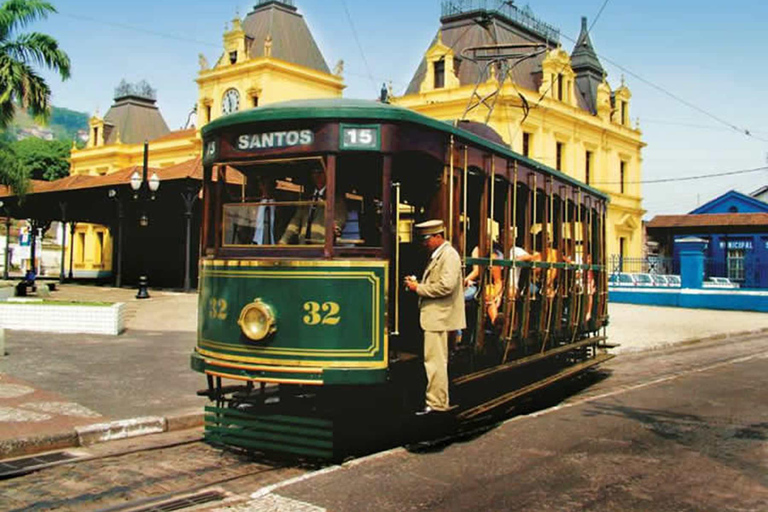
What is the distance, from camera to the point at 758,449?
7309 mm

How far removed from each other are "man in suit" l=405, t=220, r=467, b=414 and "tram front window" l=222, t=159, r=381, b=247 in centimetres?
58

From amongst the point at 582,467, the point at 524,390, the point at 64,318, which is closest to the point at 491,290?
the point at 524,390

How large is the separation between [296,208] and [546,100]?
4013 cm

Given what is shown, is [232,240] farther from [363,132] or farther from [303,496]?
[303,496]

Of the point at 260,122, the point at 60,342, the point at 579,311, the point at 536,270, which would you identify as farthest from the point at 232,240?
the point at 60,342

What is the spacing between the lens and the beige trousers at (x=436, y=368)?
275 inches

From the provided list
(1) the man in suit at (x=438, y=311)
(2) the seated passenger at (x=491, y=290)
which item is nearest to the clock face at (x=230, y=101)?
(2) the seated passenger at (x=491, y=290)

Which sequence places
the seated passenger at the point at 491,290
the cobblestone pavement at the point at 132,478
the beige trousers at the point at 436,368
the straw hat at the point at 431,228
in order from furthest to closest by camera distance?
the seated passenger at the point at 491,290
the straw hat at the point at 431,228
the beige trousers at the point at 436,368
the cobblestone pavement at the point at 132,478

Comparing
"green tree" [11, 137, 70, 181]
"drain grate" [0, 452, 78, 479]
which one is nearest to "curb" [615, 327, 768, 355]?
"drain grate" [0, 452, 78, 479]

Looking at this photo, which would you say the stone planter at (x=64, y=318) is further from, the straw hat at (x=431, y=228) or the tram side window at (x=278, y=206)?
the straw hat at (x=431, y=228)

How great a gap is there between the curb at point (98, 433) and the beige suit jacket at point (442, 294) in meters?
3.22

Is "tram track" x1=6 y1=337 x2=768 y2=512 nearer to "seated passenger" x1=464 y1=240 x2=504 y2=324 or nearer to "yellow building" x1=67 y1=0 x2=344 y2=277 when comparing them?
"seated passenger" x1=464 y1=240 x2=504 y2=324

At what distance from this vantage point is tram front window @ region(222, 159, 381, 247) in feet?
22.3

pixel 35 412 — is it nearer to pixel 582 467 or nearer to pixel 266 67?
pixel 582 467
